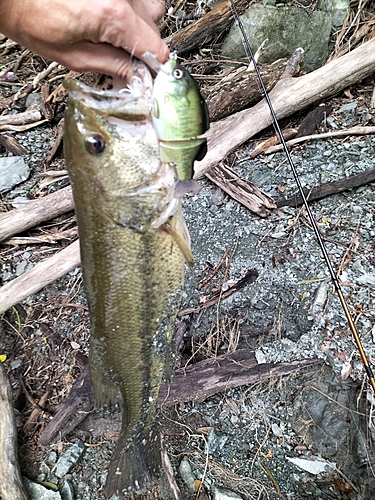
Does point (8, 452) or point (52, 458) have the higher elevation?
point (8, 452)

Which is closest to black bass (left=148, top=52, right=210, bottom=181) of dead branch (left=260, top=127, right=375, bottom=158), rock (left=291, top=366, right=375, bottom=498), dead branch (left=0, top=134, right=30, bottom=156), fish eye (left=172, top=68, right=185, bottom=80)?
fish eye (left=172, top=68, right=185, bottom=80)

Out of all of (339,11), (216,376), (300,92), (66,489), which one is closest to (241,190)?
(300,92)

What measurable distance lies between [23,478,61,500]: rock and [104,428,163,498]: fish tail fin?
84cm

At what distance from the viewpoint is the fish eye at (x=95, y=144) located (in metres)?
1.60

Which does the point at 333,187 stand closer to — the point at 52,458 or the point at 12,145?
the point at 52,458

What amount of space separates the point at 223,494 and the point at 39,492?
4.44ft

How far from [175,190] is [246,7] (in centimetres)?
470

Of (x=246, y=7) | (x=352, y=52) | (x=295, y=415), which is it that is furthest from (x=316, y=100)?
(x=295, y=415)

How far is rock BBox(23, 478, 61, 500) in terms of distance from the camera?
10.4ft

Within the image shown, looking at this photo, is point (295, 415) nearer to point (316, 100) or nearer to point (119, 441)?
point (119, 441)

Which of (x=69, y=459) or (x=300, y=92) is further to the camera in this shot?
(x=300, y=92)

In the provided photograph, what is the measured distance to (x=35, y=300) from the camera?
4188mm

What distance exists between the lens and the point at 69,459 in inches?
132

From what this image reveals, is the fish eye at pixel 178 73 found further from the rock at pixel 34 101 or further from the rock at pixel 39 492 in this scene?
the rock at pixel 34 101
